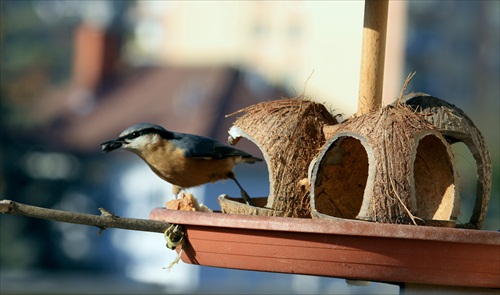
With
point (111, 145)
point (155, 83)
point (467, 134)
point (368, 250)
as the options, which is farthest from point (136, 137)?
point (155, 83)

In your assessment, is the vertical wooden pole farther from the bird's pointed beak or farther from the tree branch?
the bird's pointed beak

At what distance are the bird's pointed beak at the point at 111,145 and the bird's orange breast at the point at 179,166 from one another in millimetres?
286

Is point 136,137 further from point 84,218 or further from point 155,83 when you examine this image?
point 155,83

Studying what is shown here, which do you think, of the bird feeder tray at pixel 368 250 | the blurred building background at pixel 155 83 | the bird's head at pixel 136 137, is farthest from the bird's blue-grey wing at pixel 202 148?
the blurred building background at pixel 155 83

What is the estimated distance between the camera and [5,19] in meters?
38.8

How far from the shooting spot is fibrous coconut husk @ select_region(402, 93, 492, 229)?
323 centimetres

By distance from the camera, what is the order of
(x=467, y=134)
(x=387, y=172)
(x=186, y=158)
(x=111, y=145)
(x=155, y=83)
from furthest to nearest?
(x=155, y=83) < (x=186, y=158) < (x=111, y=145) < (x=467, y=134) < (x=387, y=172)

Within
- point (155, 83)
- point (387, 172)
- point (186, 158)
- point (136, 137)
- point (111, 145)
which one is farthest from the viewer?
point (155, 83)

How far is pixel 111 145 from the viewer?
388 cm

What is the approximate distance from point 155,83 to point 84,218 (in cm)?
3679

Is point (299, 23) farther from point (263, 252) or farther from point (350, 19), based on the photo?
point (263, 252)

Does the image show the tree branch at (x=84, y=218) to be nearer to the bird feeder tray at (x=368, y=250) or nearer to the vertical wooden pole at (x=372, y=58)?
the bird feeder tray at (x=368, y=250)

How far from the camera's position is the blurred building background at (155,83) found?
2850 centimetres

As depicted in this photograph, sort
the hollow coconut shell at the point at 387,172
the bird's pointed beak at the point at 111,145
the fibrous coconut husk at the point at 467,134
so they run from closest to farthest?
the hollow coconut shell at the point at 387,172
the fibrous coconut husk at the point at 467,134
the bird's pointed beak at the point at 111,145
